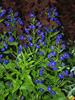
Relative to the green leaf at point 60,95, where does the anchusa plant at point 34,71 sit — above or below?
above

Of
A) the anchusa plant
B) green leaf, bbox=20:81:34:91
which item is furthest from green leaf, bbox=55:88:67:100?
green leaf, bbox=20:81:34:91

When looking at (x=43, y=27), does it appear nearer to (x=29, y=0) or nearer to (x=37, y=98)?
(x=29, y=0)

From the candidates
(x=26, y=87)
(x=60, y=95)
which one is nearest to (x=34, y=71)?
(x=26, y=87)

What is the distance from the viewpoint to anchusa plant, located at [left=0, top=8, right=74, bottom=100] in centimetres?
238

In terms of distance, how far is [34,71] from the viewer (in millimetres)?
2518

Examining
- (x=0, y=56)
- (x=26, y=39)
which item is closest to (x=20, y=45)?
(x=26, y=39)

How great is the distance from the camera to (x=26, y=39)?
8.75 ft

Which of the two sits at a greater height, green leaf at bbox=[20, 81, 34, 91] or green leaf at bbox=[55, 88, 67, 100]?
green leaf at bbox=[20, 81, 34, 91]

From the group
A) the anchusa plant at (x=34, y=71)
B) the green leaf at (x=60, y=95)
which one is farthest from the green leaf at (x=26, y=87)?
the green leaf at (x=60, y=95)

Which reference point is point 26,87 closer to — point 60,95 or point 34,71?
point 34,71

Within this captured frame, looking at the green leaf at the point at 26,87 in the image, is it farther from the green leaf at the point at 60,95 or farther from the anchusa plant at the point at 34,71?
the green leaf at the point at 60,95

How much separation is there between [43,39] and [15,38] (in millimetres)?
460

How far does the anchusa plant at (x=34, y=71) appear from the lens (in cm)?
238

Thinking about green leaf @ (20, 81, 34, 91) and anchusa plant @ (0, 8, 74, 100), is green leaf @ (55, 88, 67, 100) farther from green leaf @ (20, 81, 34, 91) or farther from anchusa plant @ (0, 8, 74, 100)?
green leaf @ (20, 81, 34, 91)
